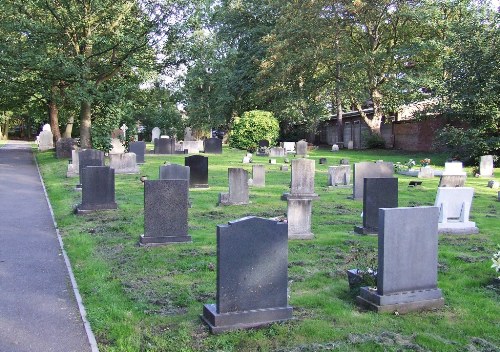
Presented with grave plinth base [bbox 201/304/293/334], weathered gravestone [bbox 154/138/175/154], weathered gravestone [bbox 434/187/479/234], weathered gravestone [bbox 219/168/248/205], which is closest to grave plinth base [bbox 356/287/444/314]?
grave plinth base [bbox 201/304/293/334]

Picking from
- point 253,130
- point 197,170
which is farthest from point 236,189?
point 253,130

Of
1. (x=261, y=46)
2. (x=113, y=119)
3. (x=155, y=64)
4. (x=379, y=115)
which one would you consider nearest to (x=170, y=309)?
(x=113, y=119)

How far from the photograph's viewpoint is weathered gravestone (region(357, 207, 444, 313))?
243 inches

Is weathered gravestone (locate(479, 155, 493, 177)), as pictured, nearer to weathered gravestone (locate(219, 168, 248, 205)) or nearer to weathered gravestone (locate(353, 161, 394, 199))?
weathered gravestone (locate(353, 161, 394, 199))

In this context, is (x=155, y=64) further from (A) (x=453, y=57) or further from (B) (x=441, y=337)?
(B) (x=441, y=337)

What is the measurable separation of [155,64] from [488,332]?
27.3 meters

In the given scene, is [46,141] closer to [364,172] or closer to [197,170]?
[197,170]

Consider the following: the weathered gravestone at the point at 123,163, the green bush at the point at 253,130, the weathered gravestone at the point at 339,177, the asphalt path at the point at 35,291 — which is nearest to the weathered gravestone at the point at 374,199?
the asphalt path at the point at 35,291

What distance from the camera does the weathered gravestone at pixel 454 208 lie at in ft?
35.4

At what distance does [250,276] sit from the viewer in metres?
5.81

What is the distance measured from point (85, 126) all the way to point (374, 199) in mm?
23004

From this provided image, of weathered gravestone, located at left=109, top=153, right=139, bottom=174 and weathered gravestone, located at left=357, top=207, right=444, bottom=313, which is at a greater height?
weathered gravestone, located at left=109, top=153, right=139, bottom=174

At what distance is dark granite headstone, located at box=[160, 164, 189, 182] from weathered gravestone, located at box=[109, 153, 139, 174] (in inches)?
318

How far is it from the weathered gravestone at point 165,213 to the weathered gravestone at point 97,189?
3939 millimetres
